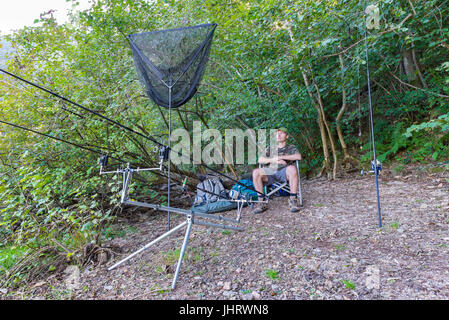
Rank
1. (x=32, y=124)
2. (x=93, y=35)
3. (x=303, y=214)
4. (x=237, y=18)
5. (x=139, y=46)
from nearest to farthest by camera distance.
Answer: (x=139, y=46) → (x=303, y=214) → (x=32, y=124) → (x=93, y=35) → (x=237, y=18)

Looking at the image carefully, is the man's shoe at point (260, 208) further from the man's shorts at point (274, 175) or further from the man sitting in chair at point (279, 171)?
the man's shorts at point (274, 175)

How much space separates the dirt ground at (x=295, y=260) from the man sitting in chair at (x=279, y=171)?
24 centimetres

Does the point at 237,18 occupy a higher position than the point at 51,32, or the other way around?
the point at 237,18

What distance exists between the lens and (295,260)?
1894 millimetres

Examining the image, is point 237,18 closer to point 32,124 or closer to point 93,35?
point 93,35

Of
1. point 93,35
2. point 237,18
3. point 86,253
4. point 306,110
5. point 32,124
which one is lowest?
point 86,253

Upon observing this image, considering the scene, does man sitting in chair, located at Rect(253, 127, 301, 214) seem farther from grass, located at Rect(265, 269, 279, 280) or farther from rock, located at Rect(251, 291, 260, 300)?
rock, located at Rect(251, 291, 260, 300)

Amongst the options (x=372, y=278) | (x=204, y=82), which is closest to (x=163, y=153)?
(x=372, y=278)

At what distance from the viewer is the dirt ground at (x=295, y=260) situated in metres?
1.52

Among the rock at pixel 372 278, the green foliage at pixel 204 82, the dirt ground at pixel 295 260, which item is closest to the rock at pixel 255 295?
the dirt ground at pixel 295 260

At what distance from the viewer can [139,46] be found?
2.74 metres

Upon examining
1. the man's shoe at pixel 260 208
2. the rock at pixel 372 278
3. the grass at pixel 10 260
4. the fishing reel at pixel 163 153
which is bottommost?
the grass at pixel 10 260
